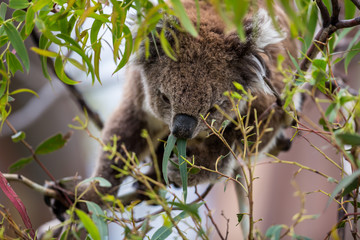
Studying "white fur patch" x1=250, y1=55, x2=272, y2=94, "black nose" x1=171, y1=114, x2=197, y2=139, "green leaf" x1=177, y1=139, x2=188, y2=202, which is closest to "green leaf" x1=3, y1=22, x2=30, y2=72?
"green leaf" x1=177, y1=139, x2=188, y2=202

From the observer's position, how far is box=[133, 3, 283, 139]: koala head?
1628 mm

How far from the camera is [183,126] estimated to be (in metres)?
1.58

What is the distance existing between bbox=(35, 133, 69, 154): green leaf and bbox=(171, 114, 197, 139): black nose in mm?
686

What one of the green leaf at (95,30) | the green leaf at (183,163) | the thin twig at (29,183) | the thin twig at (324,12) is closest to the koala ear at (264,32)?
the thin twig at (324,12)

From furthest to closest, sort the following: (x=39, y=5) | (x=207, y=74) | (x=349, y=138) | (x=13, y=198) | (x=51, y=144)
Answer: (x=51, y=144), (x=207, y=74), (x=13, y=198), (x=39, y=5), (x=349, y=138)

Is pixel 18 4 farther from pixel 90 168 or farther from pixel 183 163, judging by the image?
pixel 90 168

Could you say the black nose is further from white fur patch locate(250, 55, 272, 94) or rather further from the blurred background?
the blurred background

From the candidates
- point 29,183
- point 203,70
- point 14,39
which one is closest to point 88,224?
point 14,39

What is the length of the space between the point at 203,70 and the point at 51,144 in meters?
0.86


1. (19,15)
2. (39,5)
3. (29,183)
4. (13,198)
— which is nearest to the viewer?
(39,5)

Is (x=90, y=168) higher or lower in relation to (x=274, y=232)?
lower

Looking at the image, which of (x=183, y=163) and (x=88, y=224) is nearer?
(x=88, y=224)

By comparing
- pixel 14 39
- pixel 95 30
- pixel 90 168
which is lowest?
pixel 90 168

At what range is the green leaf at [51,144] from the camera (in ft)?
6.36
